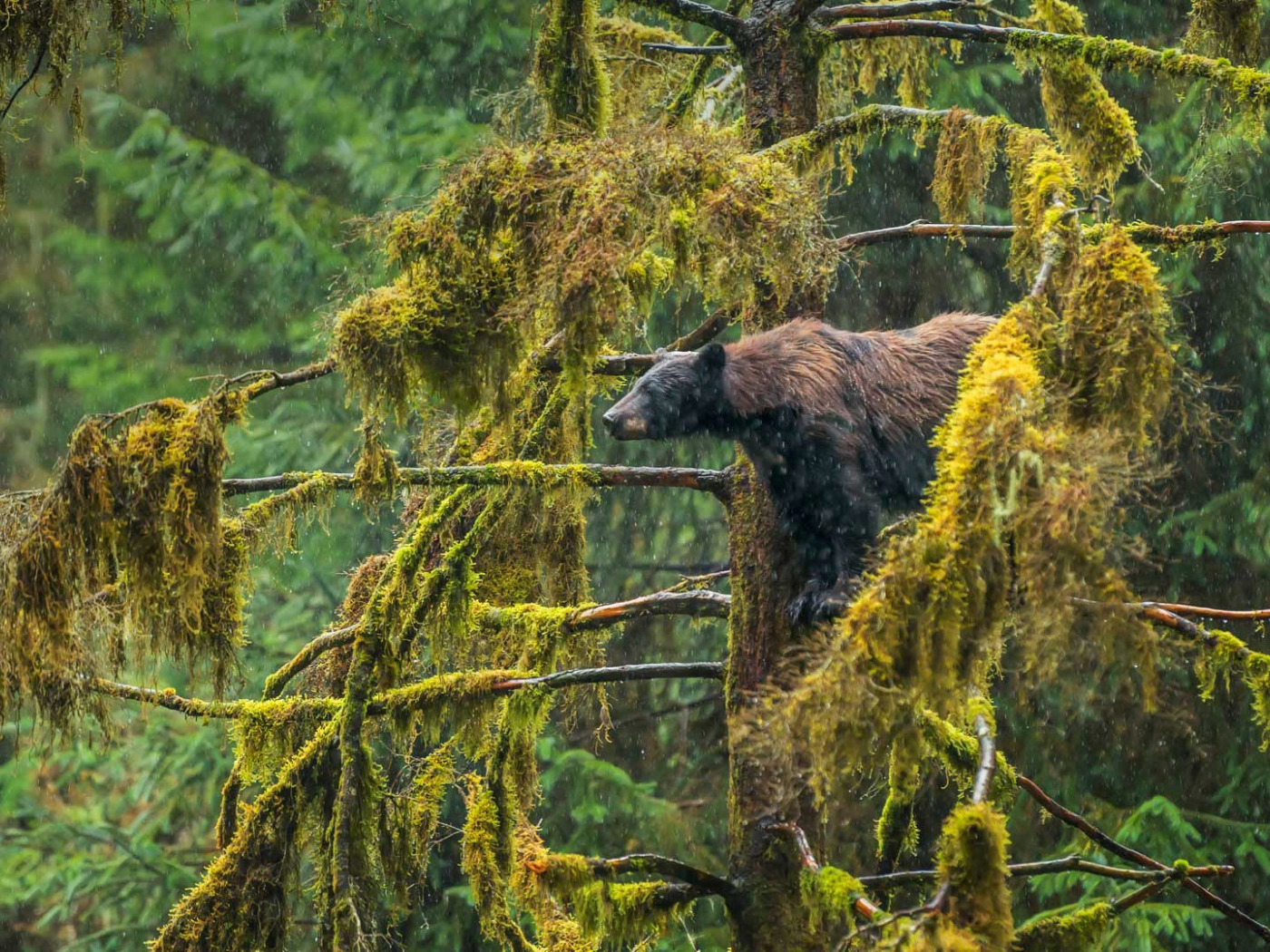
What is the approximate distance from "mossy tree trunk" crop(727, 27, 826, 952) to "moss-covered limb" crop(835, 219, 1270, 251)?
46 centimetres

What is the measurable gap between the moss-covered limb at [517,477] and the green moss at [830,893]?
117cm

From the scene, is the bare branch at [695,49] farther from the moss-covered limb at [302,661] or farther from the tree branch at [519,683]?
the moss-covered limb at [302,661]

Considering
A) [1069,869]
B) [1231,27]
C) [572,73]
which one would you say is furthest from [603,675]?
[1231,27]

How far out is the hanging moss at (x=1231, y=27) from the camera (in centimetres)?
423

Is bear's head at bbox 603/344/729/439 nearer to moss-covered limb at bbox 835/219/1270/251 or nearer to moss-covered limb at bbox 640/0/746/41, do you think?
moss-covered limb at bbox 835/219/1270/251

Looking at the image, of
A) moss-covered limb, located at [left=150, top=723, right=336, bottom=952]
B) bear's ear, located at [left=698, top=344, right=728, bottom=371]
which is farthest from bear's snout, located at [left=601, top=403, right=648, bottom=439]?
moss-covered limb, located at [left=150, top=723, right=336, bottom=952]

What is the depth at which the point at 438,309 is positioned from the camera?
3400mm

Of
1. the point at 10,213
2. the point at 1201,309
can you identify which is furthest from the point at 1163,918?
the point at 10,213

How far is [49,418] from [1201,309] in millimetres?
9312

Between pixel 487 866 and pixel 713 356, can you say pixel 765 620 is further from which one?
pixel 487 866

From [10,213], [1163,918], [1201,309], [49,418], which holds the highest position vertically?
[10,213]

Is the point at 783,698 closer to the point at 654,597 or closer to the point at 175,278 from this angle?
the point at 654,597

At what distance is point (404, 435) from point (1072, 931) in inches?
177

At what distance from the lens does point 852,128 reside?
4242 mm
